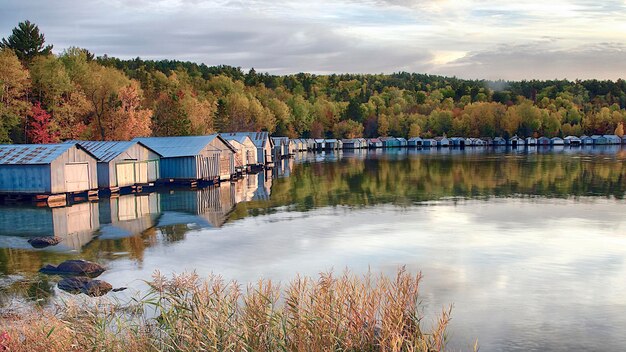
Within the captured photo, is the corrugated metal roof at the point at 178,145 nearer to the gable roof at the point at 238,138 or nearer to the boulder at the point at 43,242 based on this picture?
the gable roof at the point at 238,138

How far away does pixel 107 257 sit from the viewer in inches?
956

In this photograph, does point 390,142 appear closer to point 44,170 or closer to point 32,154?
point 32,154

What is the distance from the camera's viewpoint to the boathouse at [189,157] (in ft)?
177

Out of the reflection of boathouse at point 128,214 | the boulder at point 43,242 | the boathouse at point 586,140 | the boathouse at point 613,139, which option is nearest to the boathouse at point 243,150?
the reflection of boathouse at point 128,214

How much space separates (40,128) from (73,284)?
49533 mm

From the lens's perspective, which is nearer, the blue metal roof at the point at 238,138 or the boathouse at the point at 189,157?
the boathouse at the point at 189,157

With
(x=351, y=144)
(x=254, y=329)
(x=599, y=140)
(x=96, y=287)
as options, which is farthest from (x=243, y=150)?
(x=599, y=140)

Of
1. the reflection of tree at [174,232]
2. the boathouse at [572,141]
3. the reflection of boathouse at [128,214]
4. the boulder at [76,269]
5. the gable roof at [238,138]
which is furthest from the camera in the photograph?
the boathouse at [572,141]

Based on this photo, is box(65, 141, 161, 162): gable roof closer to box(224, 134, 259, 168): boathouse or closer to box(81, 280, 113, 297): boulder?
box(224, 134, 259, 168): boathouse

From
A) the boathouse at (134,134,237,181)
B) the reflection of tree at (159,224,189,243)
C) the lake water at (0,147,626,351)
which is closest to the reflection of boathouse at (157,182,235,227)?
the lake water at (0,147,626,351)

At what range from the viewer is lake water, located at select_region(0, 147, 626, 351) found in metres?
17.0

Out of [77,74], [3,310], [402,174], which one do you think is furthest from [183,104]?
[3,310]

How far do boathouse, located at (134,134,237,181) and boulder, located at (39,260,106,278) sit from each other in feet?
105

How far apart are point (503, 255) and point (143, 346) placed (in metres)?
16.6
